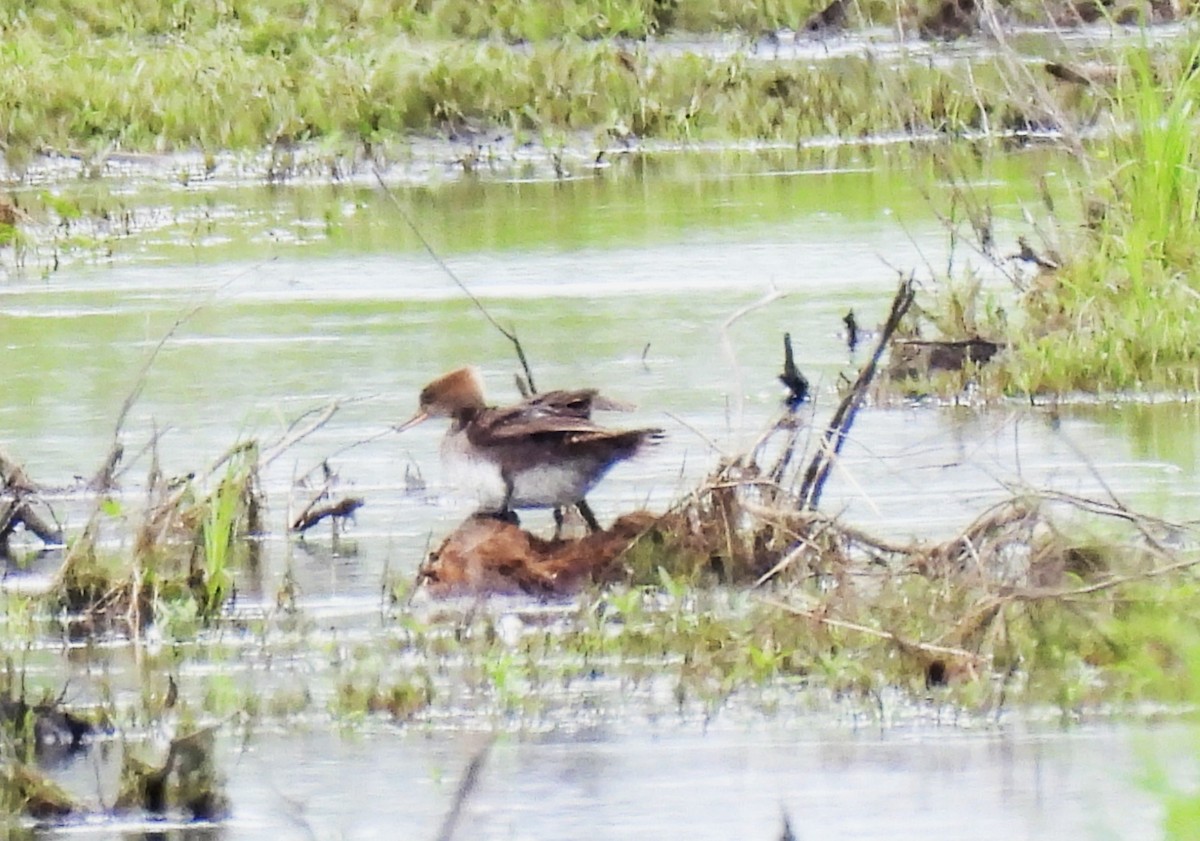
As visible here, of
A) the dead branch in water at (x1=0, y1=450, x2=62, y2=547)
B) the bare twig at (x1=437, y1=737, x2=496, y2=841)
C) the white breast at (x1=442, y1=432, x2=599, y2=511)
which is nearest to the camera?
the bare twig at (x1=437, y1=737, x2=496, y2=841)

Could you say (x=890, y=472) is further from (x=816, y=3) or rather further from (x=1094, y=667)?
(x=816, y=3)

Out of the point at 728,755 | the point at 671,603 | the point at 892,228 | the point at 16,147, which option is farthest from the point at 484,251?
the point at 728,755

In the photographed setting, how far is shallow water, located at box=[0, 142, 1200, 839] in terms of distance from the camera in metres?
4.73

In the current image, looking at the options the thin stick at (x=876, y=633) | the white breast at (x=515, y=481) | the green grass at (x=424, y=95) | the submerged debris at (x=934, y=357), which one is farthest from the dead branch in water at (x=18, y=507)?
the green grass at (x=424, y=95)

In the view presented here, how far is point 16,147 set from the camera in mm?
16875

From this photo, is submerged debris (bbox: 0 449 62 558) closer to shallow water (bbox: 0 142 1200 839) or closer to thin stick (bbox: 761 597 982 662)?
shallow water (bbox: 0 142 1200 839)

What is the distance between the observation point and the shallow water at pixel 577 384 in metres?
4.73

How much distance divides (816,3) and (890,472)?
14850mm

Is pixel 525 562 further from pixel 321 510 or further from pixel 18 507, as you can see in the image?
pixel 18 507

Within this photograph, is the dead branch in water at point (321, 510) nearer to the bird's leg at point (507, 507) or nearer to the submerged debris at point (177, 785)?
the bird's leg at point (507, 507)

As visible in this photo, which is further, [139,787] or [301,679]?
[301,679]

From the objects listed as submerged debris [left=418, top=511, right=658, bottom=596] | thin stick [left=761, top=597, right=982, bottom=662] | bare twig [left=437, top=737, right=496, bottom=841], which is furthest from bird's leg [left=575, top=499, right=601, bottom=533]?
bare twig [left=437, top=737, right=496, bottom=841]

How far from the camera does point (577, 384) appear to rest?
914 cm

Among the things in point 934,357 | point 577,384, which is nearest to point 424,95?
point 577,384
